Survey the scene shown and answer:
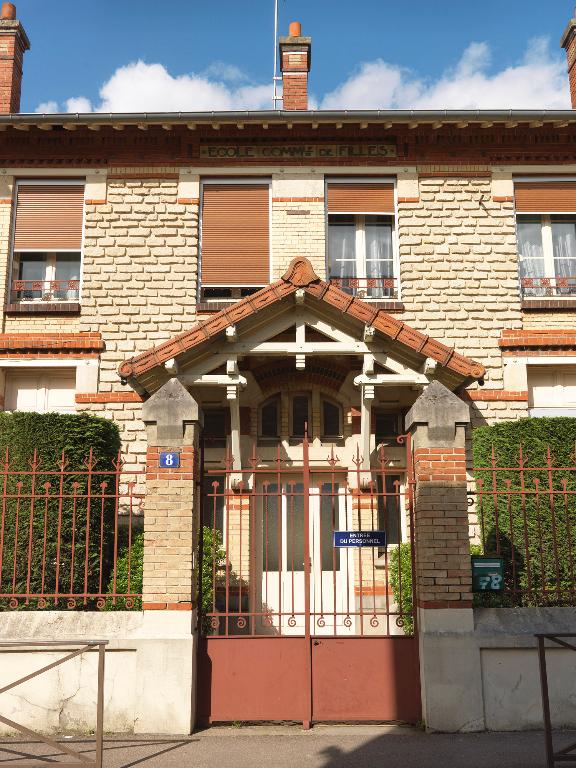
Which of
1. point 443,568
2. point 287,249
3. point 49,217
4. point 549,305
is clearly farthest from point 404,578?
point 49,217

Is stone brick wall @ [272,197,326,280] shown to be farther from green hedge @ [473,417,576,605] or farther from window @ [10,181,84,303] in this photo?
green hedge @ [473,417,576,605]

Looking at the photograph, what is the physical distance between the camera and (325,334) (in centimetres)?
938

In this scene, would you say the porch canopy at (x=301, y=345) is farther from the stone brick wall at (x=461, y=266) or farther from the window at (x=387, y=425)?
the stone brick wall at (x=461, y=266)

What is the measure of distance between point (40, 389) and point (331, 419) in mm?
4668

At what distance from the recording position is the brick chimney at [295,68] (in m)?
12.9

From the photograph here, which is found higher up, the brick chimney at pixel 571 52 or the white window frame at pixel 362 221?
the brick chimney at pixel 571 52

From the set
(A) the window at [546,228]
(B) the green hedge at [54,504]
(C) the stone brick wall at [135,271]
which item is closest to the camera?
(B) the green hedge at [54,504]

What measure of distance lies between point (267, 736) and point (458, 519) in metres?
2.71

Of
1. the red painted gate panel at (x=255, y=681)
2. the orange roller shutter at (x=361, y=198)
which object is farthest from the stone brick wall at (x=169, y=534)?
the orange roller shutter at (x=361, y=198)

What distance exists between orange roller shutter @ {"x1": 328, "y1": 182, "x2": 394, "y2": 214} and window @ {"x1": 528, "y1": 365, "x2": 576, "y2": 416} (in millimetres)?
3561

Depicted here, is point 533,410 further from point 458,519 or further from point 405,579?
point 458,519

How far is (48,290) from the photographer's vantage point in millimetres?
11766

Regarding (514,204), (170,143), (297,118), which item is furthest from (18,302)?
(514,204)

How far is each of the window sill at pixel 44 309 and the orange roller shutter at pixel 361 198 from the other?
4426 mm
